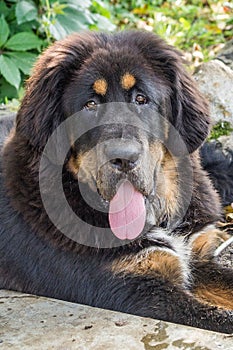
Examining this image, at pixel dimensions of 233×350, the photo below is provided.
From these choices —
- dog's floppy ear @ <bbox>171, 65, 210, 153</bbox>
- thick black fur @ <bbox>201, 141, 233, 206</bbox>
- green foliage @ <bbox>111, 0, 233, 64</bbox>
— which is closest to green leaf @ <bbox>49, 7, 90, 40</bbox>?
green foliage @ <bbox>111, 0, 233, 64</bbox>

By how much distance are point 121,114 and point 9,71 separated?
3161 mm

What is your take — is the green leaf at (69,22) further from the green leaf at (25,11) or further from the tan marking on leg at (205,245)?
the tan marking on leg at (205,245)

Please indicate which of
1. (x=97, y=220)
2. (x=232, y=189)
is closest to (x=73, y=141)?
(x=97, y=220)

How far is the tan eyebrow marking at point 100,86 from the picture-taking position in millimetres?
4039

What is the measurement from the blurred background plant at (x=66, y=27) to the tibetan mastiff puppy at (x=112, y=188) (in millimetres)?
2618

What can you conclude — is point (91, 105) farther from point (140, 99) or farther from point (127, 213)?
point (127, 213)

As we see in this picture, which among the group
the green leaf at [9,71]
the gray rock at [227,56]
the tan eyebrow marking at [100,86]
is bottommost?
the green leaf at [9,71]

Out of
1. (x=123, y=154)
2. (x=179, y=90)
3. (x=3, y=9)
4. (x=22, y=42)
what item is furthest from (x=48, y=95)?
(x=3, y=9)

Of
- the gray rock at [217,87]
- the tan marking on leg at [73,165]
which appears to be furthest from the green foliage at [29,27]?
the tan marking on leg at [73,165]

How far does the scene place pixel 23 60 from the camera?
23.3ft

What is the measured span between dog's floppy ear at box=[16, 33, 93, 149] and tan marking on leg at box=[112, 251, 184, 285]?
0.80 meters

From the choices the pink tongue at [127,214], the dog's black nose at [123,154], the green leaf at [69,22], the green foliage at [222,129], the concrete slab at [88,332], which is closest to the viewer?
the concrete slab at [88,332]

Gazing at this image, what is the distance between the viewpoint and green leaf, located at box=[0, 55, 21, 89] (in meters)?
6.83

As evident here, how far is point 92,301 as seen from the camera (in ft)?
13.2
